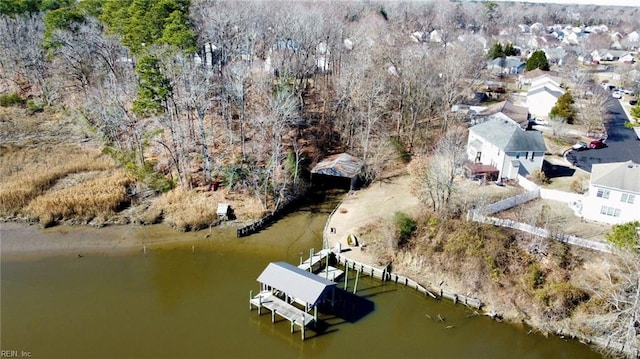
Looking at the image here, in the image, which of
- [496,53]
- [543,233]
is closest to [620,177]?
[543,233]

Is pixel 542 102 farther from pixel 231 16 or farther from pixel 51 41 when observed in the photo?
pixel 51 41

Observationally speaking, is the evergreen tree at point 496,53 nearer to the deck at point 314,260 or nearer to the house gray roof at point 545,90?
the house gray roof at point 545,90

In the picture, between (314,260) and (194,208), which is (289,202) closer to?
(194,208)

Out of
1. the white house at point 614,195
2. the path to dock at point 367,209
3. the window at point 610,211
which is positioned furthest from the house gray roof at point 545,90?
the window at point 610,211

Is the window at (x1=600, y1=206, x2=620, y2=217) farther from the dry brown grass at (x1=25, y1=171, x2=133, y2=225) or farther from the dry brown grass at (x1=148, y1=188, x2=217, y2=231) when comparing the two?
the dry brown grass at (x1=25, y1=171, x2=133, y2=225)

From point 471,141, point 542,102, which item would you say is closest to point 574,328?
point 471,141

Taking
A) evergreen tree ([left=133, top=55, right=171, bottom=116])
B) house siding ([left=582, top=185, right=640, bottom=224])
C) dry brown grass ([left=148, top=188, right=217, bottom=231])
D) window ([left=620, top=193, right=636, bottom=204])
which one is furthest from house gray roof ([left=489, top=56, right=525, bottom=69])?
evergreen tree ([left=133, top=55, right=171, bottom=116])
